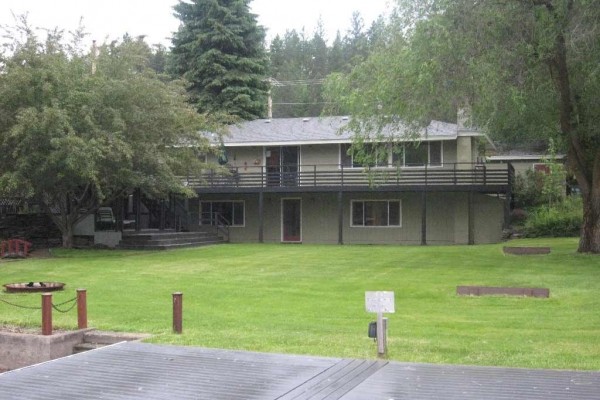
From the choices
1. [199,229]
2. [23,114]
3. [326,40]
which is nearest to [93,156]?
[23,114]

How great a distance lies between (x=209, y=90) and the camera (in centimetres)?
4616

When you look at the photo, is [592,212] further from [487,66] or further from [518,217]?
[518,217]

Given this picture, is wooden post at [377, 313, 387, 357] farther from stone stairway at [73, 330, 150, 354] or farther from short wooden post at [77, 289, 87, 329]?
short wooden post at [77, 289, 87, 329]

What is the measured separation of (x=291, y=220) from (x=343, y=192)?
11.2 ft

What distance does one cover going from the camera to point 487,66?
50.9 feet

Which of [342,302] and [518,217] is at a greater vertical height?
[518,217]

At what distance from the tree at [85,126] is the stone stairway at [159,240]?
1831mm

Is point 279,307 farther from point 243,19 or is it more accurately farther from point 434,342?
point 243,19

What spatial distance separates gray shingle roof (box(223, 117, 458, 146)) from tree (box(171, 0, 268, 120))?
1135 centimetres

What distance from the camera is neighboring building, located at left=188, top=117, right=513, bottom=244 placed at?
28.3 m

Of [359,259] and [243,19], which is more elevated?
[243,19]

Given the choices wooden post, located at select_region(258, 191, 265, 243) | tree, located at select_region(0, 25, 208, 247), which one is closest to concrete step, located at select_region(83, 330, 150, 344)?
tree, located at select_region(0, 25, 208, 247)

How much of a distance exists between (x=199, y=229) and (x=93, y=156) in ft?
34.6

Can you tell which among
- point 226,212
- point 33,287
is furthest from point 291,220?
point 33,287
